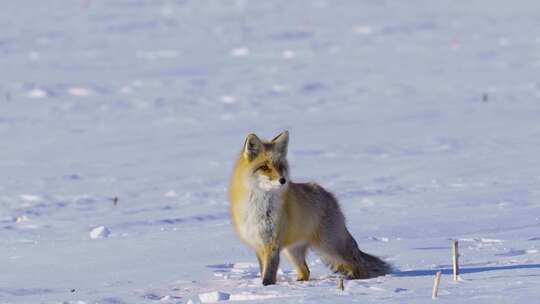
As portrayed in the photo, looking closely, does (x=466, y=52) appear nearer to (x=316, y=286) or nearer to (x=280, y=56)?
(x=280, y=56)

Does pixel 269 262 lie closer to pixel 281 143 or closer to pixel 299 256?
pixel 299 256

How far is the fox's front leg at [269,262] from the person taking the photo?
625 cm

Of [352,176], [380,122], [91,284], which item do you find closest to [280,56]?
[380,122]

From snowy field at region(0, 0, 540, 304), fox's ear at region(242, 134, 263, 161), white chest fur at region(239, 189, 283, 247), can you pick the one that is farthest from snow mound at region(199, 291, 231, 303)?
fox's ear at region(242, 134, 263, 161)

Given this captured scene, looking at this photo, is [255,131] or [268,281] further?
[255,131]

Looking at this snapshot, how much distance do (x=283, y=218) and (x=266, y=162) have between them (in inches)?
14.3

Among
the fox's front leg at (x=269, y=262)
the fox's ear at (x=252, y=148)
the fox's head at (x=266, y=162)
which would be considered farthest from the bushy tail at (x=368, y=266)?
Result: the fox's ear at (x=252, y=148)

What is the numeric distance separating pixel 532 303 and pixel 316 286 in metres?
1.40

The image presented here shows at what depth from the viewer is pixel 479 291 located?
5309 mm

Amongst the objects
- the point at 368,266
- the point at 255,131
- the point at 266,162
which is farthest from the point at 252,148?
the point at 255,131

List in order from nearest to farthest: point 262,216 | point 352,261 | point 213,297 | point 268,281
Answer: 1. point 213,297
2. point 268,281
3. point 262,216
4. point 352,261

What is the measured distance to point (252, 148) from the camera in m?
6.55

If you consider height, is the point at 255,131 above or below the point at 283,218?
above

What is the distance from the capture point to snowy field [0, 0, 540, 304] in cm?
654
